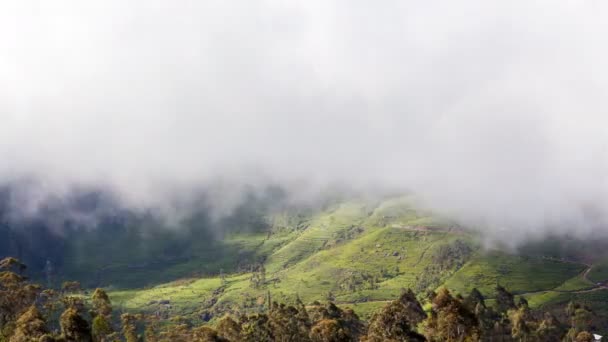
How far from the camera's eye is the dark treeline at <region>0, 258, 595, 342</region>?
309 feet

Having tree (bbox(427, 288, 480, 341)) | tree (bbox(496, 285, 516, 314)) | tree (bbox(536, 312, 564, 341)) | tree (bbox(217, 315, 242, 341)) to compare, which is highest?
tree (bbox(217, 315, 242, 341))

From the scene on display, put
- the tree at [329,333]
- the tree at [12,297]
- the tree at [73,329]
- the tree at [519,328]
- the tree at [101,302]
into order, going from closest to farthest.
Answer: the tree at [73,329] → the tree at [329,333] → the tree at [12,297] → the tree at [101,302] → the tree at [519,328]

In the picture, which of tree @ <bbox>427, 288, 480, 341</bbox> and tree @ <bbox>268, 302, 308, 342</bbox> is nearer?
tree @ <bbox>427, 288, 480, 341</bbox>

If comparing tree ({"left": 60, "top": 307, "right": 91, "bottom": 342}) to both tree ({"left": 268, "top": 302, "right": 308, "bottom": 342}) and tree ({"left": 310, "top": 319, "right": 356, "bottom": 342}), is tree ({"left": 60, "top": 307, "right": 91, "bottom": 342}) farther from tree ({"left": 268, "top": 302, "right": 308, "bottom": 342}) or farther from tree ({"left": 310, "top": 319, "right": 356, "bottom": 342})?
tree ({"left": 268, "top": 302, "right": 308, "bottom": 342})

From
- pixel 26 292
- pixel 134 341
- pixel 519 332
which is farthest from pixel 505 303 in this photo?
pixel 26 292

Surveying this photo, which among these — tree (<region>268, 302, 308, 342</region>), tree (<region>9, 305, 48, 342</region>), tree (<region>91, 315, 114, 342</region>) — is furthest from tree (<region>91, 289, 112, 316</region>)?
tree (<region>268, 302, 308, 342</region>)

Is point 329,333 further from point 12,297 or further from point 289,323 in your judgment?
point 12,297

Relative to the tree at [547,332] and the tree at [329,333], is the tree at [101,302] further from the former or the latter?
the tree at [547,332]

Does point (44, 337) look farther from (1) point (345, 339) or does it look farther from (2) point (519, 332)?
(2) point (519, 332)

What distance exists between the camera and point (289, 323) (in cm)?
13150

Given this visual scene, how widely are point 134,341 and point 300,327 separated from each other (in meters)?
42.3

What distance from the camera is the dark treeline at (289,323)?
9431 cm

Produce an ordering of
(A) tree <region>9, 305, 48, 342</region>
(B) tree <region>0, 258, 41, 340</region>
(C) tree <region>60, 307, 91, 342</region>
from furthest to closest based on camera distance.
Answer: (B) tree <region>0, 258, 41, 340</region>, (C) tree <region>60, 307, 91, 342</region>, (A) tree <region>9, 305, 48, 342</region>

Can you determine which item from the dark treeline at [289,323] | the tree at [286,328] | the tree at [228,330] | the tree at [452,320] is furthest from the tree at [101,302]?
the tree at [452,320]
